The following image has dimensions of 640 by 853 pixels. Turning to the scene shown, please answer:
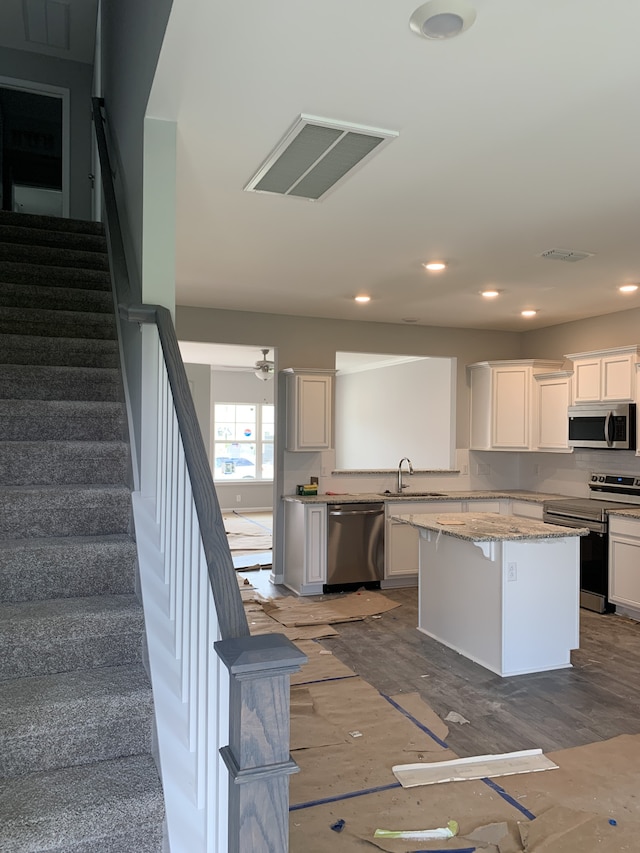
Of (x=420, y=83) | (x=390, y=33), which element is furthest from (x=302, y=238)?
(x=390, y=33)

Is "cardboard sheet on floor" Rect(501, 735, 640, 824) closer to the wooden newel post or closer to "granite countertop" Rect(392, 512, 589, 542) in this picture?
"granite countertop" Rect(392, 512, 589, 542)

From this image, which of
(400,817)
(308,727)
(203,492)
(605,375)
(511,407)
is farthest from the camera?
(511,407)

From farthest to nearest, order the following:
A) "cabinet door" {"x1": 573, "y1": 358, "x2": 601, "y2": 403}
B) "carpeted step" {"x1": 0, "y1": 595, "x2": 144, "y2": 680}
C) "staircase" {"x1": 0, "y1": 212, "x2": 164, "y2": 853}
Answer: "cabinet door" {"x1": 573, "y1": 358, "x2": 601, "y2": 403} → "carpeted step" {"x1": 0, "y1": 595, "x2": 144, "y2": 680} → "staircase" {"x1": 0, "y1": 212, "x2": 164, "y2": 853}

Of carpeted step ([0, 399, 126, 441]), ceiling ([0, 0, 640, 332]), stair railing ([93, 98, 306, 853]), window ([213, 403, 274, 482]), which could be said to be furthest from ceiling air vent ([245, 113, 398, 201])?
window ([213, 403, 274, 482])

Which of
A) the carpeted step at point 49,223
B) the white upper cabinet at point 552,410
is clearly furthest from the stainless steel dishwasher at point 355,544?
the carpeted step at point 49,223

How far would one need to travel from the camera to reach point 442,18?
5.97ft

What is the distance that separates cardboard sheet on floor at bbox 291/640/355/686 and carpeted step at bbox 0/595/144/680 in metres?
1.90

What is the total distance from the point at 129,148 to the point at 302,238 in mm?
1248

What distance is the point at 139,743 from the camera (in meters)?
1.88

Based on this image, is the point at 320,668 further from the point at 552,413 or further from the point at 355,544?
the point at 552,413

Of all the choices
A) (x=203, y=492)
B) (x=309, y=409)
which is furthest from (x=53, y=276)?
(x=203, y=492)

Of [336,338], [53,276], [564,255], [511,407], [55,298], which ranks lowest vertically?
[511,407]

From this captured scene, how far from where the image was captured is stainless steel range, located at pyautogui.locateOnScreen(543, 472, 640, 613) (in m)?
5.55

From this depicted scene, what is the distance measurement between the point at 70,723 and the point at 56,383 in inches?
73.1
